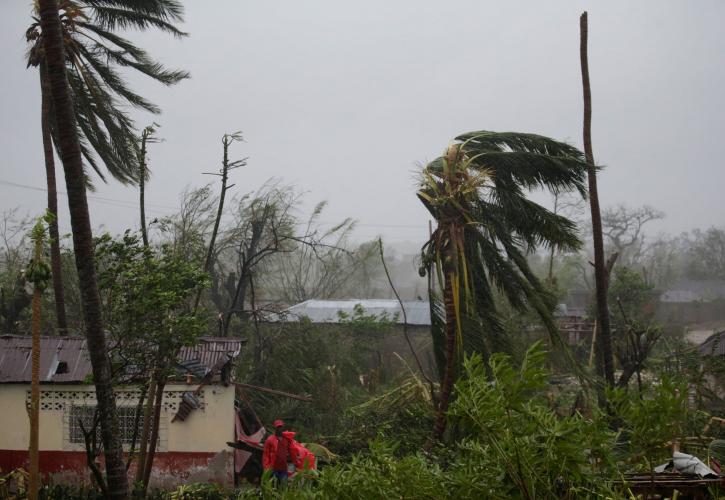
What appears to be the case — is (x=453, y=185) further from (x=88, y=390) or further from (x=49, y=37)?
(x=88, y=390)

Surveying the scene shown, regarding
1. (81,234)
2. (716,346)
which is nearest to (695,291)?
(716,346)

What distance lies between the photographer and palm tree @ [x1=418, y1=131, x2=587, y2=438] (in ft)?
40.1

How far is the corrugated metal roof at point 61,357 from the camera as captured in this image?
14.1 meters

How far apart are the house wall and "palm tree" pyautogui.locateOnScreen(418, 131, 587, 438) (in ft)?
14.4

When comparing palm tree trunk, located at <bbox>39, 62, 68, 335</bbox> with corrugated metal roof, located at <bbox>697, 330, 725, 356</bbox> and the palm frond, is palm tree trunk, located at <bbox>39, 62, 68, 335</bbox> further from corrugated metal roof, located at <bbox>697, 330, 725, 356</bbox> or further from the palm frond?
corrugated metal roof, located at <bbox>697, 330, 725, 356</bbox>

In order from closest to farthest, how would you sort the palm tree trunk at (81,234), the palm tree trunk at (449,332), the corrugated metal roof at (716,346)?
the palm tree trunk at (81,234) → the palm tree trunk at (449,332) → the corrugated metal roof at (716,346)

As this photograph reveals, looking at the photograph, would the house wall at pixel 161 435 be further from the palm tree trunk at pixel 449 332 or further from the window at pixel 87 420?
the palm tree trunk at pixel 449 332

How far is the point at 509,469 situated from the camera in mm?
4336

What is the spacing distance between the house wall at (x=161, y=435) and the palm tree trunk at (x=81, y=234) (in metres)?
4.61

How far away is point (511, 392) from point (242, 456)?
11.1 meters

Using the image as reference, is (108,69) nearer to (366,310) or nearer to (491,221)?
(491,221)

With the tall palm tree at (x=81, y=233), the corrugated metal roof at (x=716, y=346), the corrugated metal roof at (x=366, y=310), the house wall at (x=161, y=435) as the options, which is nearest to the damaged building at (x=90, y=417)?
the house wall at (x=161, y=435)

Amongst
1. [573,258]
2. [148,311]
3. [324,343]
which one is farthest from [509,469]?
[573,258]

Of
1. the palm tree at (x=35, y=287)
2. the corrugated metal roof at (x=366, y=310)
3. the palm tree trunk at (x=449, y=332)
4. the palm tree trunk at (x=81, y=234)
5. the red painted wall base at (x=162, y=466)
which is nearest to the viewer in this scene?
the palm tree at (x=35, y=287)
